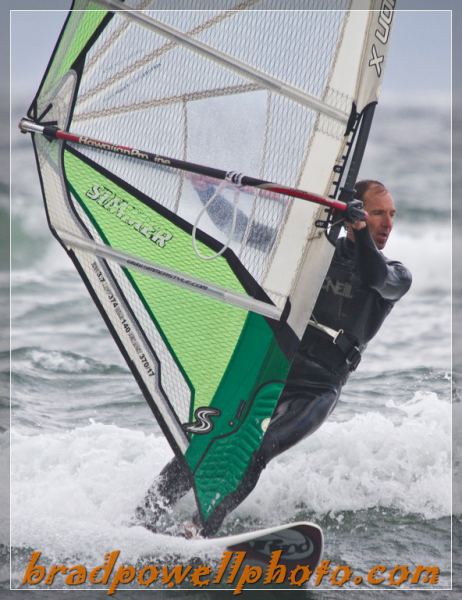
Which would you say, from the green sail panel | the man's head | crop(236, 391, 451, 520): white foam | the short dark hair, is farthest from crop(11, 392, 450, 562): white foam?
the short dark hair

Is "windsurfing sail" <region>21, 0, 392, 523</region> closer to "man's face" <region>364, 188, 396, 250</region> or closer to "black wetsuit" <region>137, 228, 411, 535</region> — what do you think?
"black wetsuit" <region>137, 228, 411, 535</region>

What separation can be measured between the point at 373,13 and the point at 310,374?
1.44 m

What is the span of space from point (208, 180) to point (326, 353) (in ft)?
2.80

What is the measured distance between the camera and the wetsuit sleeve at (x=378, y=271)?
3621 millimetres

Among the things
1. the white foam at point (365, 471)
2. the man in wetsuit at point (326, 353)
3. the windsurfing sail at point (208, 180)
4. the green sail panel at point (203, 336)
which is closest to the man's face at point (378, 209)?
the man in wetsuit at point (326, 353)

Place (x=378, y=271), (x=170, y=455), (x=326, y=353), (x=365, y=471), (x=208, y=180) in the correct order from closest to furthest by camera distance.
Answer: (x=378, y=271) < (x=208, y=180) < (x=326, y=353) < (x=365, y=471) < (x=170, y=455)

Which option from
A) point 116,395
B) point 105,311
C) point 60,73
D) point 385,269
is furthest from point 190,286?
point 116,395

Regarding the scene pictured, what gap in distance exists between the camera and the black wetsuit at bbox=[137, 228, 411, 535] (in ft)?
12.7

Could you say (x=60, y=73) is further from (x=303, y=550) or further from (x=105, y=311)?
(x=303, y=550)

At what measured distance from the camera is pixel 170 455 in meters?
5.02

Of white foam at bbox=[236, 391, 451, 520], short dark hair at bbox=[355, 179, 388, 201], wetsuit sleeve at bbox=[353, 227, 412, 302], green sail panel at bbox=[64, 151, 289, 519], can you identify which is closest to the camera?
wetsuit sleeve at bbox=[353, 227, 412, 302]

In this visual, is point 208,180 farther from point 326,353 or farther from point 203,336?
point 326,353

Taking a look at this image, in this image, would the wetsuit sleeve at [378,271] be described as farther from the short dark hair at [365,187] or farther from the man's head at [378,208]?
the short dark hair at [365,187]

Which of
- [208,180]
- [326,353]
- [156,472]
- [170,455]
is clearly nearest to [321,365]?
[326,353]
